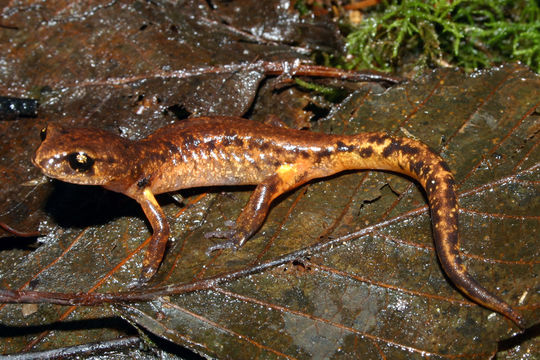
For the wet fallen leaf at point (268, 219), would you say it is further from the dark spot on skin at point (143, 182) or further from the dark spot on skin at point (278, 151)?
the dark spot on skin at point (278, 151)

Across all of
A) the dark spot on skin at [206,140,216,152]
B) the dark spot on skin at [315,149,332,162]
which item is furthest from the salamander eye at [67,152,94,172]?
the dark spot on skin at [315,149,332,162]

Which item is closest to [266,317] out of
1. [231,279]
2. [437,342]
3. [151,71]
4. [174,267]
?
[231,279]

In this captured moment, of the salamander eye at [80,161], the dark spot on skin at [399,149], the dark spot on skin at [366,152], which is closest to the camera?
the salamander eye at [80,161]

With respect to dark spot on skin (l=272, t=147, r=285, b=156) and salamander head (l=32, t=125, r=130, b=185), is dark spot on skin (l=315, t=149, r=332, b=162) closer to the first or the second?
dark spot on skin (l=272, t=147, r=285, b=156)

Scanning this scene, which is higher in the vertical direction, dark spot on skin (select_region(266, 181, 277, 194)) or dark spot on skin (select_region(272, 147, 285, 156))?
dark spot on skin (select_region(272, 147, 285, 156))

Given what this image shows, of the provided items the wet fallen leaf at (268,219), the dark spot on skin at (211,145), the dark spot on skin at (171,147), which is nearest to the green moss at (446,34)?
the wet fallen leaf at (268,219)

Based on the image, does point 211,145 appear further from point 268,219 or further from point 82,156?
point 82,156

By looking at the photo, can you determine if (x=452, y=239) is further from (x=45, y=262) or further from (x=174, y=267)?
(x=45, y=262)
